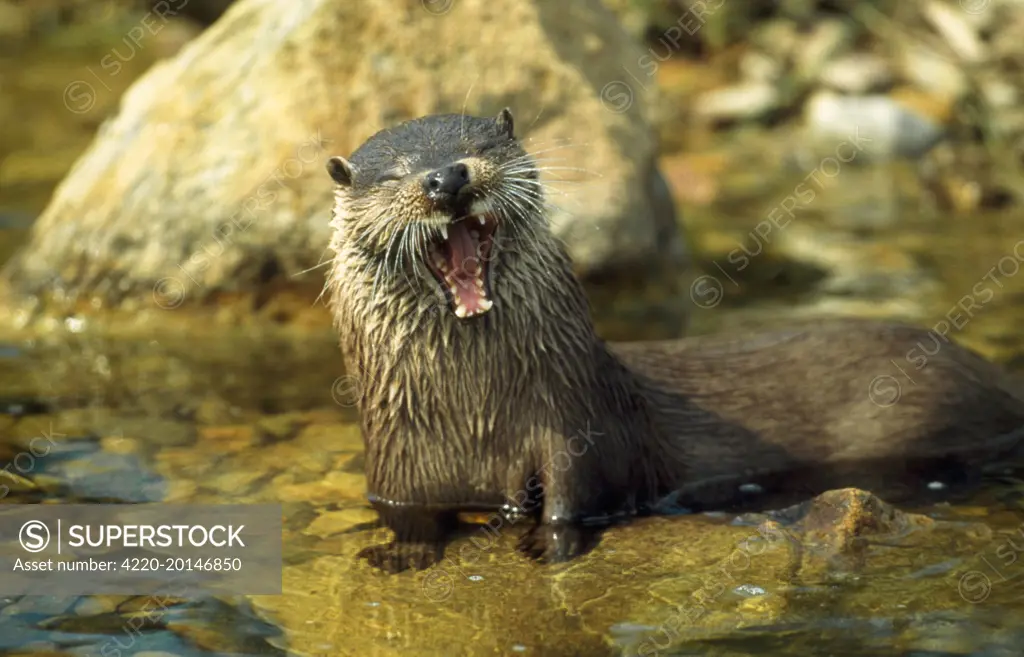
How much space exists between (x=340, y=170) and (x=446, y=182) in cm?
43

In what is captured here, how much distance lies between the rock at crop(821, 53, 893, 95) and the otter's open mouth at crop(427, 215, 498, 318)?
5.15 metres

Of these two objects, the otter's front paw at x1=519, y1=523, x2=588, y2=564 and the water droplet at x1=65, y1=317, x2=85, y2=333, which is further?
the water droplet at x1=65, y1=317, x2=85, y2=333

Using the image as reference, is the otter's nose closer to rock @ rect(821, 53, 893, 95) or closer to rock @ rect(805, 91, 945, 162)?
rock @ rect(805, 91, 945, 162)

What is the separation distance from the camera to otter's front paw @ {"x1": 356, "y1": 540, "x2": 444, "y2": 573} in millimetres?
3904

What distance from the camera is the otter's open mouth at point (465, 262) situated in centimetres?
388

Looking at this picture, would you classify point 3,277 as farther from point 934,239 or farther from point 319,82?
point 934,239

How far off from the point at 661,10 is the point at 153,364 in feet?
16.0

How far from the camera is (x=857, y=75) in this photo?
8.58 metres

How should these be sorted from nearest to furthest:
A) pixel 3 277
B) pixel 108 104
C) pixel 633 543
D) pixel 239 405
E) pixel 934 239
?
pixel 633 543
pixel 239 405
pixel 3 277
pixel 934 239
pixel 108 104

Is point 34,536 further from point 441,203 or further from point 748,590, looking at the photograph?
point 748,590

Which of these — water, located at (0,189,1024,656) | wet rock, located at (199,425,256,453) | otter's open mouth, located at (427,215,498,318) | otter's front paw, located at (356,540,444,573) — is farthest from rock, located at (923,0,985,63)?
otter's front paw, located at (356,540,444,573)

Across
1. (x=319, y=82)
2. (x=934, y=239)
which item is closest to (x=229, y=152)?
(x=319, y=82)

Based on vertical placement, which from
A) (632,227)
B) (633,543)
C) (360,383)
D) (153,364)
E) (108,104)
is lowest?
(633,543)

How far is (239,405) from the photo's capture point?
516 cm
